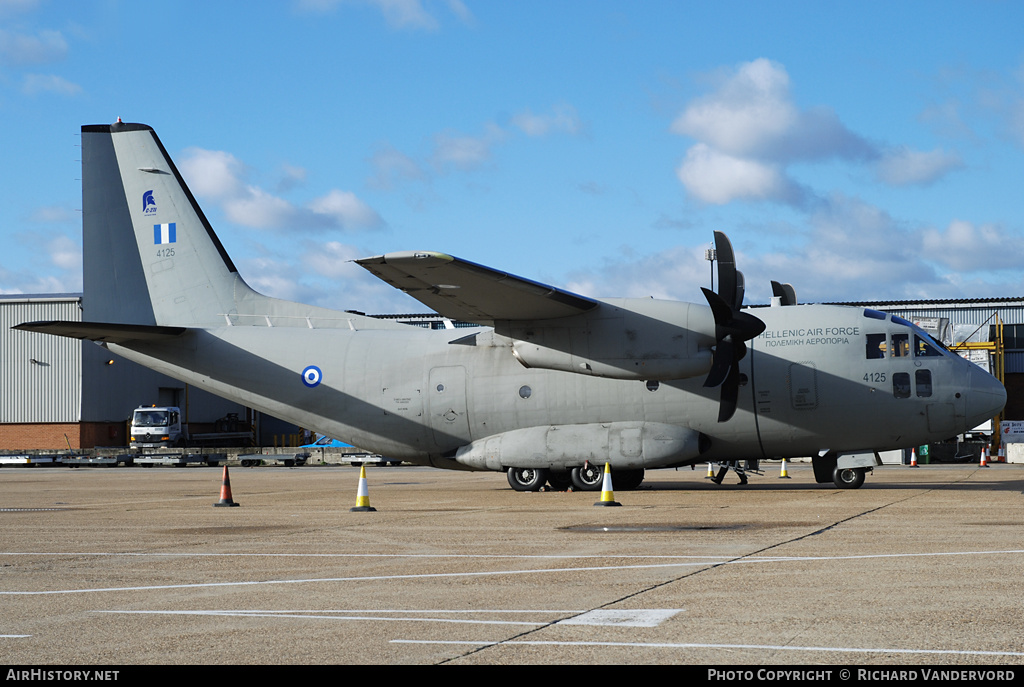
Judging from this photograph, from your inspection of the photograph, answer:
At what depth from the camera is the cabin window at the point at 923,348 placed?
2197cm

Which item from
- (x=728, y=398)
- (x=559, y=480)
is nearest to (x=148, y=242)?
(x=559, y=480)

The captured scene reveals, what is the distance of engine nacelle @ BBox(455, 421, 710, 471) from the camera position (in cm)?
2211

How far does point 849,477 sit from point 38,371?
186 feet

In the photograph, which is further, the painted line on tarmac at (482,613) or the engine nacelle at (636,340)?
the engine nacelle at (636,340)

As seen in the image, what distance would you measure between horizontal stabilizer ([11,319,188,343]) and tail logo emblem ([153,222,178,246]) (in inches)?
124

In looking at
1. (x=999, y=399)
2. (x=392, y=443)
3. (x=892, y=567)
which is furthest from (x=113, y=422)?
(x=892, y=567)

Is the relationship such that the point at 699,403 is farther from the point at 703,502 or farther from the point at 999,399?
the point at 999,399

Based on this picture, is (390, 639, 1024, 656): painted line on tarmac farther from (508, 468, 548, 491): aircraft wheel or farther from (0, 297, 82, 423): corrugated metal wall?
(0, 297, 82, 423): corrugated metal wall

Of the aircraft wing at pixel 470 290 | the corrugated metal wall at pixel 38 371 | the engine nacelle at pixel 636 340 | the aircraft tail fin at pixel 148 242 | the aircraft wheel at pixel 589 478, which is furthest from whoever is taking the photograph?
the corrugated metal wall at pixel 38 371

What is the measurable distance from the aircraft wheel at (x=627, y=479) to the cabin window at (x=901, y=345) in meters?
6.60

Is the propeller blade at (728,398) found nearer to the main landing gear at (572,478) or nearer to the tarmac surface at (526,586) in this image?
the main landing gear at (572,478)

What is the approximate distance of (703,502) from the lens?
19.6m

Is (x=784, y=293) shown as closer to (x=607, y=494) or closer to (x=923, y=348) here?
(x=923, y=348)

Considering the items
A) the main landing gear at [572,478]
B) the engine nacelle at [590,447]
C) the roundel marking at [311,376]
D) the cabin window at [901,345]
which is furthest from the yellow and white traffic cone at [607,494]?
the roundel marking at [311,376]
